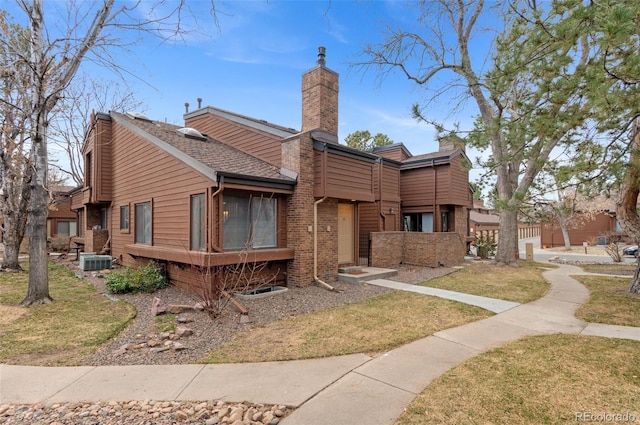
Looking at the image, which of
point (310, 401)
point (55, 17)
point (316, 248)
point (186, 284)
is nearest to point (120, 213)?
point (186, 284)

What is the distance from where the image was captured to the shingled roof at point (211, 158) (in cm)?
805

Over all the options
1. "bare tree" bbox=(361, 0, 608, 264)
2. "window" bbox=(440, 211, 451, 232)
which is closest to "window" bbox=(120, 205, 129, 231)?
"bare tree" bbox=(361, 0, 608, 264)

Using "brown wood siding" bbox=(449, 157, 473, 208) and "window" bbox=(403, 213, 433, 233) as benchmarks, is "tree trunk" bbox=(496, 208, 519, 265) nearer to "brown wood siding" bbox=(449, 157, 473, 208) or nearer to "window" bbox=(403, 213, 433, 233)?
"brown wood siding" bbox=(449, 157, 473, 208)

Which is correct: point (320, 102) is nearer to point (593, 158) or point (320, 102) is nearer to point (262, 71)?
point (262, 71)

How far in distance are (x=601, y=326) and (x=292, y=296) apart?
631 centimetres

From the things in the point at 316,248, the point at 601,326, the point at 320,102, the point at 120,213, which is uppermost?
the point at 320,102

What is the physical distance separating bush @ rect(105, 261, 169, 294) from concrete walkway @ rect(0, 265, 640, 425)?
4.42 m

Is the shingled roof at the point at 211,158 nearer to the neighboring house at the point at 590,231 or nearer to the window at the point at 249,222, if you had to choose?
the window at the point at 249,222

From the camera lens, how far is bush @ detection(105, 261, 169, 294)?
864 cm

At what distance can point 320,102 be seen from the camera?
10.6 metres

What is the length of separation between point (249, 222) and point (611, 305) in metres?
8.83

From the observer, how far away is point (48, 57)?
7422 millimetres

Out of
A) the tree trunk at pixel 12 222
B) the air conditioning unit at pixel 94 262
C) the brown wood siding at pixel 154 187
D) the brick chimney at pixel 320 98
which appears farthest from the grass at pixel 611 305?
the tree trunk at pixel 12 222

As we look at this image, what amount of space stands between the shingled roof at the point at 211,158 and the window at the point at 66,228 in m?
20.1
